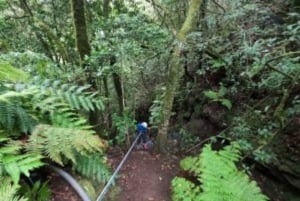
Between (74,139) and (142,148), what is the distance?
318 cm

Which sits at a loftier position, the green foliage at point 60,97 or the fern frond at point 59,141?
the green foliage at point 60,97

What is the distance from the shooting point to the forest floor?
380cm

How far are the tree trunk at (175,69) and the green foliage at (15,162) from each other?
2.84 metres

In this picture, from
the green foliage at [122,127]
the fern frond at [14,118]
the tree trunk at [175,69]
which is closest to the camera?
the fern frond at [14,118]

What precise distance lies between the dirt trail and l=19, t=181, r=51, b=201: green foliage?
1.84m

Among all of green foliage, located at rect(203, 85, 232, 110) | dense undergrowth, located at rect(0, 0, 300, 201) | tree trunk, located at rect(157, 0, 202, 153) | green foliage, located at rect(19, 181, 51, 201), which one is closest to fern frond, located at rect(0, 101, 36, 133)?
dense undergrowth, located at rect(0, 0, 300, 201)

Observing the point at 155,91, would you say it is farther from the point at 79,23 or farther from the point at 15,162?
the point at 15,162

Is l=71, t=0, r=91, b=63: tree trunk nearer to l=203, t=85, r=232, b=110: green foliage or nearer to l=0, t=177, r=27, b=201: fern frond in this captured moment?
l=203, t=85, r=232, b=110: green foliage

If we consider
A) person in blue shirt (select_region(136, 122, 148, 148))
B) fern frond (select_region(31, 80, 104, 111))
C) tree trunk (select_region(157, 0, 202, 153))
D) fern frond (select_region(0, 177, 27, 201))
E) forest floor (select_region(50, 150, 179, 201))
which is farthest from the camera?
person in blue shirt (select_region(136, 122, 148, 148))

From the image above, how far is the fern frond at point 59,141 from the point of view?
5.66ft

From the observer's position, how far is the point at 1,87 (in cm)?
196

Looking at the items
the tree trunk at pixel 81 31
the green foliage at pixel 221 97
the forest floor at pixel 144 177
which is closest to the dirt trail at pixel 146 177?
the forest floor at pixel 144 177

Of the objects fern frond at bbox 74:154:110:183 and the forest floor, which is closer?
fern frond at bbox 74:154:110:183

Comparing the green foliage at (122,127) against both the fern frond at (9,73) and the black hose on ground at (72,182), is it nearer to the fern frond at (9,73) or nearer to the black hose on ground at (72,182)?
A: the black hose on ground at (72,182)
